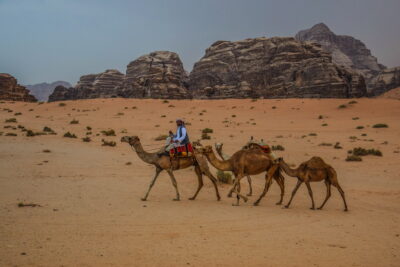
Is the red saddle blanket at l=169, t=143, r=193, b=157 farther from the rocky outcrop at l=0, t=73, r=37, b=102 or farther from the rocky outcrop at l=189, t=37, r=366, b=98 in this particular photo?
the rocky outcrop at l=0, t=73, r=37, b=102

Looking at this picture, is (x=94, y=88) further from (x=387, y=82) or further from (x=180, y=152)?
(x=180, y=152)

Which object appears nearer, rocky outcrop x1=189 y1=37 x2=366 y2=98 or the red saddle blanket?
the red saddle blanket

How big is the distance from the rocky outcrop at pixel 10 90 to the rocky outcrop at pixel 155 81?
24176 mm

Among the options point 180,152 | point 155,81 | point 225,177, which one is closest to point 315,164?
point 180,152

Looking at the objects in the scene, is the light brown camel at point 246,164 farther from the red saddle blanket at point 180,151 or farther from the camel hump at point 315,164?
the camel hump at point 315,164

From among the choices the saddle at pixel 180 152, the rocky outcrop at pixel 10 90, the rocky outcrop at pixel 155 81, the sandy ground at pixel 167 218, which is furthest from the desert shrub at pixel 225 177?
the rocky outcrop at pixel 10 90

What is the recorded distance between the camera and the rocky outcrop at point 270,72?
7050cm

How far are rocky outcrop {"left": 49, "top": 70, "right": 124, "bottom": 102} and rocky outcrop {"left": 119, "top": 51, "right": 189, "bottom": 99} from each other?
5281 mm

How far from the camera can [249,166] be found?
995 centimetres

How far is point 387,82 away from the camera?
110 meters

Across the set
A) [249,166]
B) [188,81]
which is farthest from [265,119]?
[188,81]

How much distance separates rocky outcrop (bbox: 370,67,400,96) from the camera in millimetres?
108500

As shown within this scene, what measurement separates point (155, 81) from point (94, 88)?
26.1 m

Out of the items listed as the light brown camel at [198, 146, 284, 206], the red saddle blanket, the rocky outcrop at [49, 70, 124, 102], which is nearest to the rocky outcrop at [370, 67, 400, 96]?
the rocky outcrop at [49, 70, 124, 102]
